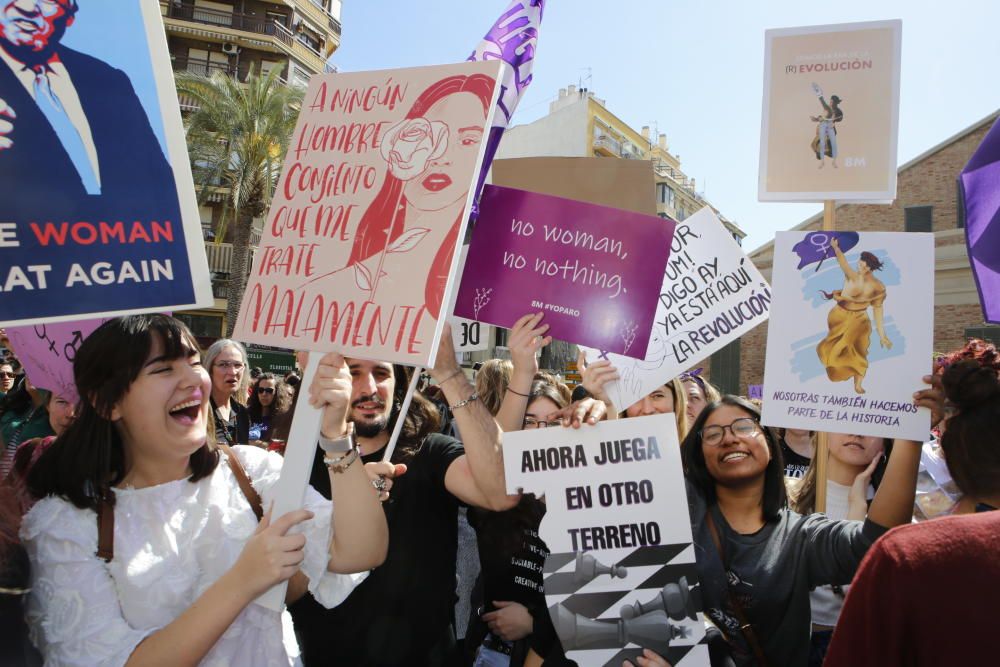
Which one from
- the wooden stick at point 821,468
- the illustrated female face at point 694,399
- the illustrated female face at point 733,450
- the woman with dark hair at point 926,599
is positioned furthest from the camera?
the illustrated female face at point 694,399

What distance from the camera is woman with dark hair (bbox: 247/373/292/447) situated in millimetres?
5184

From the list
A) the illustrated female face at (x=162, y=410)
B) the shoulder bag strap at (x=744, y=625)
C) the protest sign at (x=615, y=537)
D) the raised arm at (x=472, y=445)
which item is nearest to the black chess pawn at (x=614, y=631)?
the protest sign at (x=615, y=537)

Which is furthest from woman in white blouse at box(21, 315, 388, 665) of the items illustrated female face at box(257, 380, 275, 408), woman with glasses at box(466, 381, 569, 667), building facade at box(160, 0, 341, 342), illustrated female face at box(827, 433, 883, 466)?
building facade at box(160, 0, 341, 342)

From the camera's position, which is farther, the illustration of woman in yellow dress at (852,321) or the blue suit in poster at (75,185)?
the illustration of woman in yellow dress at (852,321)

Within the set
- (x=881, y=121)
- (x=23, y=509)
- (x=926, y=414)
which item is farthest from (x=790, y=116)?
(x=23, y=509)

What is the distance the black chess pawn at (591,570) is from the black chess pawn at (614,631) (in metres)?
0.11

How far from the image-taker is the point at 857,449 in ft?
10.3

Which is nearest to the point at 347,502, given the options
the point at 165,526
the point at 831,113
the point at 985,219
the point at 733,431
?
the point at 165,526

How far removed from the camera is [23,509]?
171 cm

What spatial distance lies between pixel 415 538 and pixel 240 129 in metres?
17.6

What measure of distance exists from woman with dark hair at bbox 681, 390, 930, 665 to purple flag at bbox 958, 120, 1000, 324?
443 millimetres

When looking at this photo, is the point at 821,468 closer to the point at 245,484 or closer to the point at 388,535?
the point at 388,535

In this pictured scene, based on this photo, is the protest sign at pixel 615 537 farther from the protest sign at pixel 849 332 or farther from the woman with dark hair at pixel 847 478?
the woman with dark hair at pixel 847 478

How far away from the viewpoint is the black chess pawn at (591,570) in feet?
6.89
